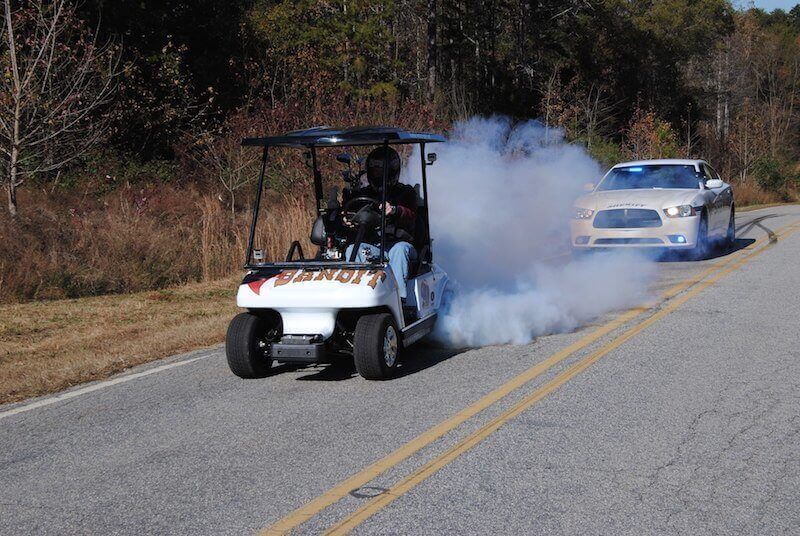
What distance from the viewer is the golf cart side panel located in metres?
Result: 7.04

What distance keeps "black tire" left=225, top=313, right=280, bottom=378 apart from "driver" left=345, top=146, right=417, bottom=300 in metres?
1.05

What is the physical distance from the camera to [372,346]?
700 centimetres

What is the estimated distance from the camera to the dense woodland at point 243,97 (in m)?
15.5

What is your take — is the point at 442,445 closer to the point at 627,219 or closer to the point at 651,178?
the point at 627,219

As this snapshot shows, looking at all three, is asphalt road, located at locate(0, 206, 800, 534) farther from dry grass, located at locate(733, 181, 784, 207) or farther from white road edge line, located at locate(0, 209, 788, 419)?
dry grass, located at locate(733, 181, 784, 207)

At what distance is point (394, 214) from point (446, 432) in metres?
2.56

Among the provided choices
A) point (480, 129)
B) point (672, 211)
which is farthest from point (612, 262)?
point (480, 129)

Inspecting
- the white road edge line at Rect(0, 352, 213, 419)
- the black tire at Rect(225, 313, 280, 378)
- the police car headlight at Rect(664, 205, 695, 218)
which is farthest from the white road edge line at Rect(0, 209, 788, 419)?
the police car headlight at Rect(664, 205, 695, 218)

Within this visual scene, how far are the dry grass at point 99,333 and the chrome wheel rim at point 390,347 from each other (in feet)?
8.98

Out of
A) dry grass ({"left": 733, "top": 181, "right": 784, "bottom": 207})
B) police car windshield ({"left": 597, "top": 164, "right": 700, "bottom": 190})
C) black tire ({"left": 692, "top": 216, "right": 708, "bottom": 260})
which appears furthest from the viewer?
dry grass ({"left": 733, "top": 181, "right": 784, "bottom": 207})

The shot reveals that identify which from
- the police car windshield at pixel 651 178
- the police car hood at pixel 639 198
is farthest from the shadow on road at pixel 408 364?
the police car windshield at pixel 651 178

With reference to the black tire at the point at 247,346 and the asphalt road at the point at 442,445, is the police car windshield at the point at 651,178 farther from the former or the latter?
the black tire at the point at 247,346

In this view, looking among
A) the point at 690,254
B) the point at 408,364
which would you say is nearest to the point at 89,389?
the point at 408,364

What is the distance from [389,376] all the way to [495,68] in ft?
120
